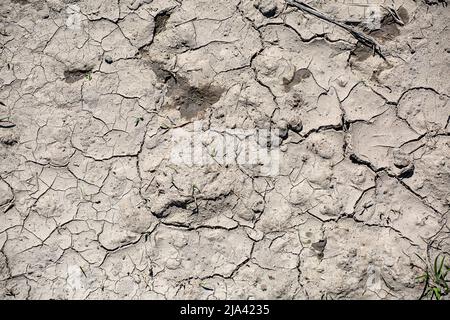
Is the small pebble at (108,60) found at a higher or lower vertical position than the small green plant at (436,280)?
higher

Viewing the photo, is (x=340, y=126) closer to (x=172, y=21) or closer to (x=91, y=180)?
(x=172, y=21)

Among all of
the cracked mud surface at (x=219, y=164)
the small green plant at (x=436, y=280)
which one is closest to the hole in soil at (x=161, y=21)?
the cracked mud surface at (x=219, y=164)

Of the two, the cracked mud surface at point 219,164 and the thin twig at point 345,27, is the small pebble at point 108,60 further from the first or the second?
the thin twig at point 345,27

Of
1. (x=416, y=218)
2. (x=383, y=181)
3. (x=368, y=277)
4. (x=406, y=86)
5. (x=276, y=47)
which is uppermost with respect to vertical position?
(x=276, y=47)

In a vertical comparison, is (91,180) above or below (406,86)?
→ below

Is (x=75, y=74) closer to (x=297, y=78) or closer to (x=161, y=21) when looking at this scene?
(x=161, y=21)

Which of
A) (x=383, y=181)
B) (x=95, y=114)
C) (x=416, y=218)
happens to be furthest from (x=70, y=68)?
(x=416, y=218)
